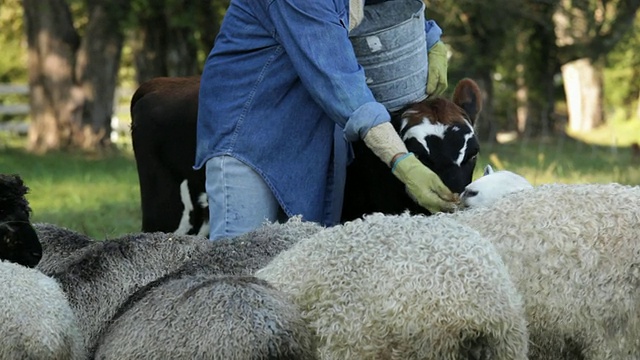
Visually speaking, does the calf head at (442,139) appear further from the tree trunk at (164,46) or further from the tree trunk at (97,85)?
the tree trunk at (97,85)

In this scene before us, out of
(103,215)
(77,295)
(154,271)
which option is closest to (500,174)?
(154,271)

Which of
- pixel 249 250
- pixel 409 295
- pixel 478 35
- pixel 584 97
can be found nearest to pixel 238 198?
pixel 249 250

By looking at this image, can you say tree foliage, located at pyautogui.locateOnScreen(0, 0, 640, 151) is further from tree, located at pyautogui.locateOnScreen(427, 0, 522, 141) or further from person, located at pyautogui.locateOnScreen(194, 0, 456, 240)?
person, located at pyautogui.locateOnScreen(194, 0, 456, 240)

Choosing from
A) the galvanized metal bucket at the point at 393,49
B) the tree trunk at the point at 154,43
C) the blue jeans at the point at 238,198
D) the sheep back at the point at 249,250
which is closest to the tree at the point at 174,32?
the tree trunk at the point at 154,43

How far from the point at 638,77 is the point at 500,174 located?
4475 cm

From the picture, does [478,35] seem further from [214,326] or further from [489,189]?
[214,326]

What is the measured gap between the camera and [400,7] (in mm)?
5070

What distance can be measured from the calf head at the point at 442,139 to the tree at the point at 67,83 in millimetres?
15243

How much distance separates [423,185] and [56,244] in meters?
1.45

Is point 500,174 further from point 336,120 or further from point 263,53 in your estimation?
point 263,53

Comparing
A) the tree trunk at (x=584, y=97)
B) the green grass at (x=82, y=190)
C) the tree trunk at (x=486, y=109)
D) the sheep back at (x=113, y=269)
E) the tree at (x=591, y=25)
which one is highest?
the sheep back at (x=113, y=269)

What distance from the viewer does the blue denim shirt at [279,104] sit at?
4422 millimetres

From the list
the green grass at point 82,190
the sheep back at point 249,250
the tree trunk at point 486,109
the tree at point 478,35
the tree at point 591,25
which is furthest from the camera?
the tree trunk at point 486,109

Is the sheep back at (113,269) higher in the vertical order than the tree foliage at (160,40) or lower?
higher
